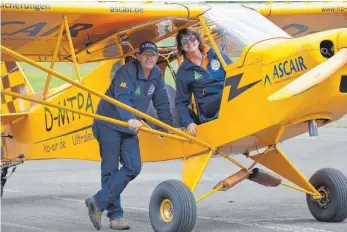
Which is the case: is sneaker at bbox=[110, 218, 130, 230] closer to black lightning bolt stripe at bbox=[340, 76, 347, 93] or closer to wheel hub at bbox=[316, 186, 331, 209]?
wheel hub at bbox=[316, 186, 331, 209]

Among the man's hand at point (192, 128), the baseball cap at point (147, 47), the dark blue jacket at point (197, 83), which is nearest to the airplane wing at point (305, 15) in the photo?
the dark blue jacket at point (197, 83)

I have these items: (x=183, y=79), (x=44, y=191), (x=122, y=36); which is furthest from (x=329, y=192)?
(x=44, y=191)

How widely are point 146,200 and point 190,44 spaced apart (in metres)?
3.16

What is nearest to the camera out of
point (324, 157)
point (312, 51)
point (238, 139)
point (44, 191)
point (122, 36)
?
point (312, 51)

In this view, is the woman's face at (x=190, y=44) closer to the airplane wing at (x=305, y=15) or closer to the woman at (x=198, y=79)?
the woman at (x=198, y=79)

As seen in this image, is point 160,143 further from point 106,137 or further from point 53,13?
point 53,13

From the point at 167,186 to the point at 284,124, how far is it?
125cm

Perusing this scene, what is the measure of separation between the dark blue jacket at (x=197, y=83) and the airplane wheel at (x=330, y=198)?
54.4 inches

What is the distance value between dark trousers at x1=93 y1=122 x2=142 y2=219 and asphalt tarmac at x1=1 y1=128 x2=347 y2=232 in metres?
0.38

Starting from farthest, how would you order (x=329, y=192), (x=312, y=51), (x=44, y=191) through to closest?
1. (x=44, y=191)
2. (x=329, y=192)
3. (x=312, y=51)

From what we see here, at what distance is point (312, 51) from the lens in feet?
25.8

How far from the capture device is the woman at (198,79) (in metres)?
8.95

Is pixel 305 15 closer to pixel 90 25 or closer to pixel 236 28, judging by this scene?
pixel 236 28

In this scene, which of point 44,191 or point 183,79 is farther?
point 44,191
